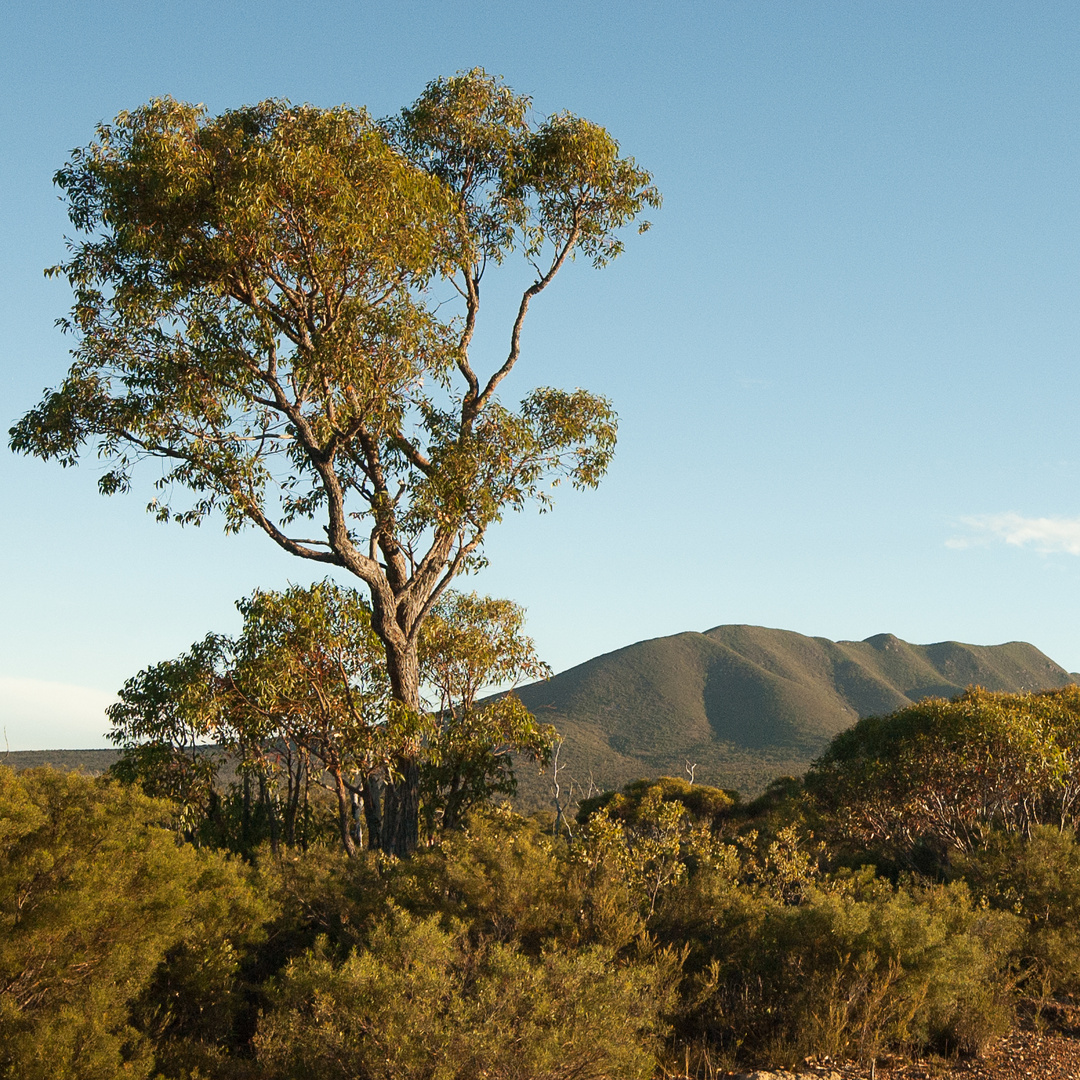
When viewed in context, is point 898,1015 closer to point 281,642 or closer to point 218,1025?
point 218,1025

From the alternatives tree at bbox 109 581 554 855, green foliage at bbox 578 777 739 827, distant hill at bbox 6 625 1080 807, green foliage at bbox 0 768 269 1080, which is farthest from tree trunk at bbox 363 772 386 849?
distant hill at bbox 6 625 1080 807

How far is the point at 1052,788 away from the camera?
1491 cm

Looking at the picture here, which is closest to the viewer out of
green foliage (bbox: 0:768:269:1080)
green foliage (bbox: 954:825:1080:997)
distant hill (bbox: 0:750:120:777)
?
green foliage (bbox: 0:768:269:1080)

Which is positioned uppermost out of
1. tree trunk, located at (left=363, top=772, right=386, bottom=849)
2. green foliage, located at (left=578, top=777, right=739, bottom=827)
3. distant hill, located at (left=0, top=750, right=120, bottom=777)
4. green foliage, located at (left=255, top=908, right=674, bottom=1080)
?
→ distant hill, located at (left=0, top=750, right=120, bottom=777)

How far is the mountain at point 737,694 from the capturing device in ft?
313

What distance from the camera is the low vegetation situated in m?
5.96

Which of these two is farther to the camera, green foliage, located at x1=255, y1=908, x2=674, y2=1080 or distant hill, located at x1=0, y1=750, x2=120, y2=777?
distant hill, located at x1=0, y1=750, x2=120, y2=777

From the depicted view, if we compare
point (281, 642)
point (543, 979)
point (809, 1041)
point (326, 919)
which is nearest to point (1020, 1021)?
point (809, 1041)

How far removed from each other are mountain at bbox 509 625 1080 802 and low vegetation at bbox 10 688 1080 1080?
5685cm

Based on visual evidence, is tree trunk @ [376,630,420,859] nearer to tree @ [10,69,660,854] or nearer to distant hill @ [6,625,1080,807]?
tree @ [10,69,660,854]

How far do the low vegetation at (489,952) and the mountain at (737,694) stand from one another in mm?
56855

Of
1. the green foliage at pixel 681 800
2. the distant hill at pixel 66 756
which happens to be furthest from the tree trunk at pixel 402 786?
the distant hill at pixel 66 756

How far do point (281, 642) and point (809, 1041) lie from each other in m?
8.33

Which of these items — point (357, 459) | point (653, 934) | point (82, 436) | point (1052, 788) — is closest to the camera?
point (653, 934)
